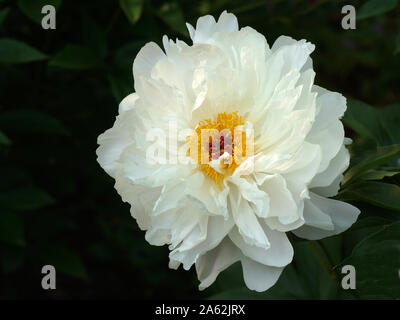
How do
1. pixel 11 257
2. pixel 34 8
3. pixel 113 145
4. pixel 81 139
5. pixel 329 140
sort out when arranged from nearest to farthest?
pixel 329 140 < pixel 113 145 < pixel 34 8 < pixel 11 257 < pixel 81 139

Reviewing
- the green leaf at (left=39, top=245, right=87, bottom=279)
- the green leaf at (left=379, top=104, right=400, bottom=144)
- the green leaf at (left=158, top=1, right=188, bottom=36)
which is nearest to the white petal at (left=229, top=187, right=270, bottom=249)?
the green leaf at (left=379, top=104, right=400, bottom=144)

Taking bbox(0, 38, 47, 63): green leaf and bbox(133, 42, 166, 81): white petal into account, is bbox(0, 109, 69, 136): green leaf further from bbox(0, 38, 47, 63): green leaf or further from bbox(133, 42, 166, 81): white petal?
bbox(133, 42, 166, 81): white petal

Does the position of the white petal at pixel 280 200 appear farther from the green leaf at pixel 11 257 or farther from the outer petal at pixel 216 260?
the green leaf at pixel 11 257

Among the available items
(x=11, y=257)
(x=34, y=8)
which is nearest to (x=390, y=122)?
(x=34, y=8)

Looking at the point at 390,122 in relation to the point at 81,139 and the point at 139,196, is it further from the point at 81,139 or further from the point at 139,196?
the point at 81,139

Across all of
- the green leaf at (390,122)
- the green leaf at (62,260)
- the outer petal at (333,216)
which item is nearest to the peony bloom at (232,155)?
the outer petal at (333,216)

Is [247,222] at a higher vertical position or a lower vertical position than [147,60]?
lower
